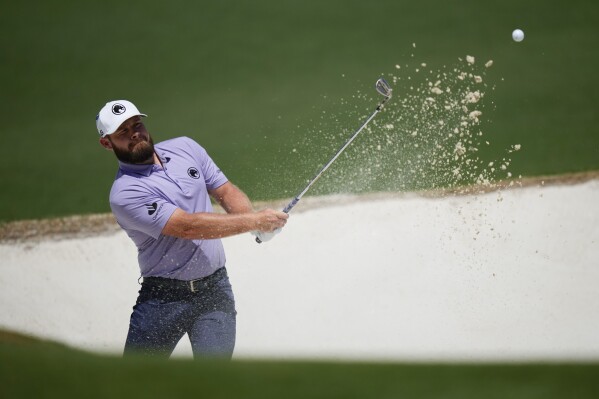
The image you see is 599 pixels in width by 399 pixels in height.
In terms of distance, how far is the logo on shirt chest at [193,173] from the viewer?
3.88 m

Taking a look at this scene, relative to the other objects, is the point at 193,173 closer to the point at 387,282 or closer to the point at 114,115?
the point at 114,115

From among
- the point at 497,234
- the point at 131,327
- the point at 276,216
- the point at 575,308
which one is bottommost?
the point at 131,327

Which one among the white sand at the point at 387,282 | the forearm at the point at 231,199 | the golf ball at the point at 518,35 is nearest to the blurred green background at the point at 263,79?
the golf ball at the point at 518,35

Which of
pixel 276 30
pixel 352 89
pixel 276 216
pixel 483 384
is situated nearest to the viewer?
pixel 483 384

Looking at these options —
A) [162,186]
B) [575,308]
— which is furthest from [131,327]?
[575,308]

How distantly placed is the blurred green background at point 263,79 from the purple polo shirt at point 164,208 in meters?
1.98

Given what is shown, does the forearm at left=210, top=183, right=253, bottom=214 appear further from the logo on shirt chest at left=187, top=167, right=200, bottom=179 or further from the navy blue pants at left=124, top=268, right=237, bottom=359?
the navy blue pants at left=124, top=268, right=237, bottom=359

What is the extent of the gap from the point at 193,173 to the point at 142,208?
→ 0.33 meters

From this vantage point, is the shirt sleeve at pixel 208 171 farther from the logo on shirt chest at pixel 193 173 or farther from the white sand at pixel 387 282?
the white sand at pixel 387 282

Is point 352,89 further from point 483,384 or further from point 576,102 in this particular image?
point 483,384

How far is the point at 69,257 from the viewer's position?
566 centimetres

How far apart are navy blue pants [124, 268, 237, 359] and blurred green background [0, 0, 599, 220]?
6.86 feet

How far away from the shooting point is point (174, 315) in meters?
3.79

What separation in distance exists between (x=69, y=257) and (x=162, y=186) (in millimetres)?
2122
